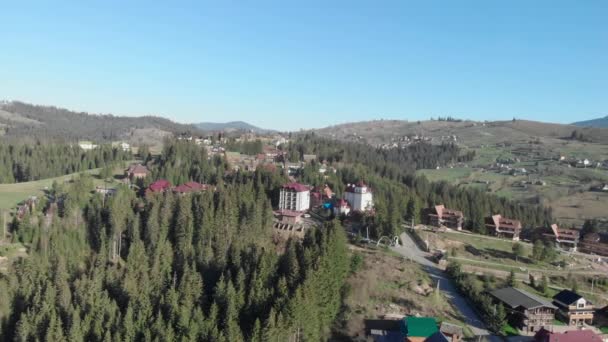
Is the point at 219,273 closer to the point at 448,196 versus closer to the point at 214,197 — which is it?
the point at 214,197

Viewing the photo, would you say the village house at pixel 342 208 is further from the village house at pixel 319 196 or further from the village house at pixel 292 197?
the village house at pixel 319 196

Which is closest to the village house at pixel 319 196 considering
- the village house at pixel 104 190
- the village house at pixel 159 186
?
the village house at pixel 159 186

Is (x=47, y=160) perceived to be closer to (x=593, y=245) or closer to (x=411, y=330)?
(x=411, y=330)

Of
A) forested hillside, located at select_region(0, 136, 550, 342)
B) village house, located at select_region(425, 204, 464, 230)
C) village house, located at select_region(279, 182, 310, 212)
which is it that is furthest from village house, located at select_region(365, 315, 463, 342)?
village house, located at select_region(425, 204, 464, 230)

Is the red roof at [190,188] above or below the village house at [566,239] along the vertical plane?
above

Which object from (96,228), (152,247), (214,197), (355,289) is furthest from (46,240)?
(355,289)

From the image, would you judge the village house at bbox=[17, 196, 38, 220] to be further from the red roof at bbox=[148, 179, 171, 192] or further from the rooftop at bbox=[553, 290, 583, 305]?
the rooftop at bbox=[553, 290, 583, 305]
